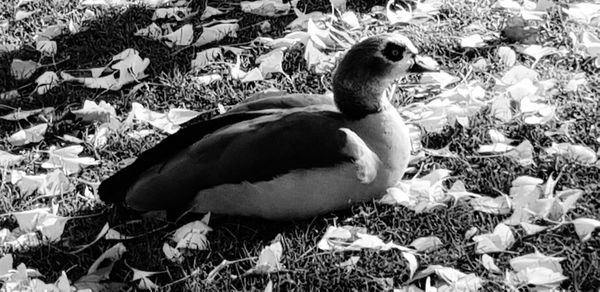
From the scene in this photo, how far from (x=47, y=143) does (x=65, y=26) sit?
3.47 ft

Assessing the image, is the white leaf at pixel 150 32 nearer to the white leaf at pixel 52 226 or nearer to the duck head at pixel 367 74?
the white leaf at pixel 52 226

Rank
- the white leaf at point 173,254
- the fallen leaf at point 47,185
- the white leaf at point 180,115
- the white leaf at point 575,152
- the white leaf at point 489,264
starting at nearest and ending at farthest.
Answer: the white leaf at point 489,264
the white leaf at point 173,254
the white leaf at point 575,152
the fallen leaf at point 47,185
the white leaf at point 180,115

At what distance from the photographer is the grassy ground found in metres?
3.15

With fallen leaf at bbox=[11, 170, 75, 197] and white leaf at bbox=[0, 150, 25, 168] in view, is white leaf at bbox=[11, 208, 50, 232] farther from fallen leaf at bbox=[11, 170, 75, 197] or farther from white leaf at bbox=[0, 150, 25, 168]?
white leaf at bbox=[0, 150, 25, 168]

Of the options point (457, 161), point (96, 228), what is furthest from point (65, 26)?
point (457, 161)

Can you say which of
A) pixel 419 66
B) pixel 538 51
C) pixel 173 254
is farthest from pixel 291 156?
pixel 538 51

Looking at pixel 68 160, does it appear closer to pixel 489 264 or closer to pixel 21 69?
pixel 21 69

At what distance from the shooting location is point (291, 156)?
322 centimetres

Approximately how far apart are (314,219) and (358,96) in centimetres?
48

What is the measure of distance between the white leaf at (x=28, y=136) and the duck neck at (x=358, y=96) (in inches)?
57.7

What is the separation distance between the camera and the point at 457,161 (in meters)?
3.65

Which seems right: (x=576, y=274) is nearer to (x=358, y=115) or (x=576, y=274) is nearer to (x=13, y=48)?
(x=358, y=115)

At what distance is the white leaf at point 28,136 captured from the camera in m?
4.10

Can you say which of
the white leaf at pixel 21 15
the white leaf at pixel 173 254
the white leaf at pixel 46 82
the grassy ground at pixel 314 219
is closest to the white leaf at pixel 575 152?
the grassy ground at pixel 314 219
